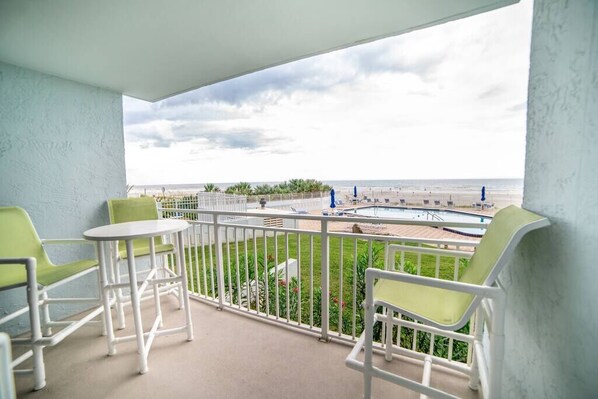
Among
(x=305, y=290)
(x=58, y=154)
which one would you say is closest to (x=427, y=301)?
(x=58, y=154)

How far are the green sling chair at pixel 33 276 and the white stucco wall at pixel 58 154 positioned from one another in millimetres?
465

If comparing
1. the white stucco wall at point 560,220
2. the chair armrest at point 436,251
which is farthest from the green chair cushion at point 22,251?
the white stucco wall at point 560,220

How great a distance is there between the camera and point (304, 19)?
178cm

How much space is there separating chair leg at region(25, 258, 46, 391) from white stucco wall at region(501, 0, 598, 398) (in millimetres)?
2712

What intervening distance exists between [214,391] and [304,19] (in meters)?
2.74

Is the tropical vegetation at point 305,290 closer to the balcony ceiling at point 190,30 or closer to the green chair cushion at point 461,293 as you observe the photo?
the green chair cushion at point 461,293

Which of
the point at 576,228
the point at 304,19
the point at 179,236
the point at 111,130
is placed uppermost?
the point at 304,19

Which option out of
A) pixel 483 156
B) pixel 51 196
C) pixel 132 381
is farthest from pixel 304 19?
pixel 483 156

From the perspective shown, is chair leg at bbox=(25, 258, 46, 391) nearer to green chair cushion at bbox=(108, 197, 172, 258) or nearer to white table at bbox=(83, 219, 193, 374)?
white table at bbox=(83, 219, 193, 374)

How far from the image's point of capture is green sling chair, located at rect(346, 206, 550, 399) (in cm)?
92

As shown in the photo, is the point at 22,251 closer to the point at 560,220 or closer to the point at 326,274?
the point at 326,274

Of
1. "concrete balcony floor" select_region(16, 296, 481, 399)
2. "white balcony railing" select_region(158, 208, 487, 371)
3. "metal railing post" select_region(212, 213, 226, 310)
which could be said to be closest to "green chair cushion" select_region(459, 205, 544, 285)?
"white balcony railing" select_region(158, 208, 487, 371)

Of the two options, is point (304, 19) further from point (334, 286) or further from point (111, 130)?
point (334, 286)

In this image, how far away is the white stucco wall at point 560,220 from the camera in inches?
28.3
